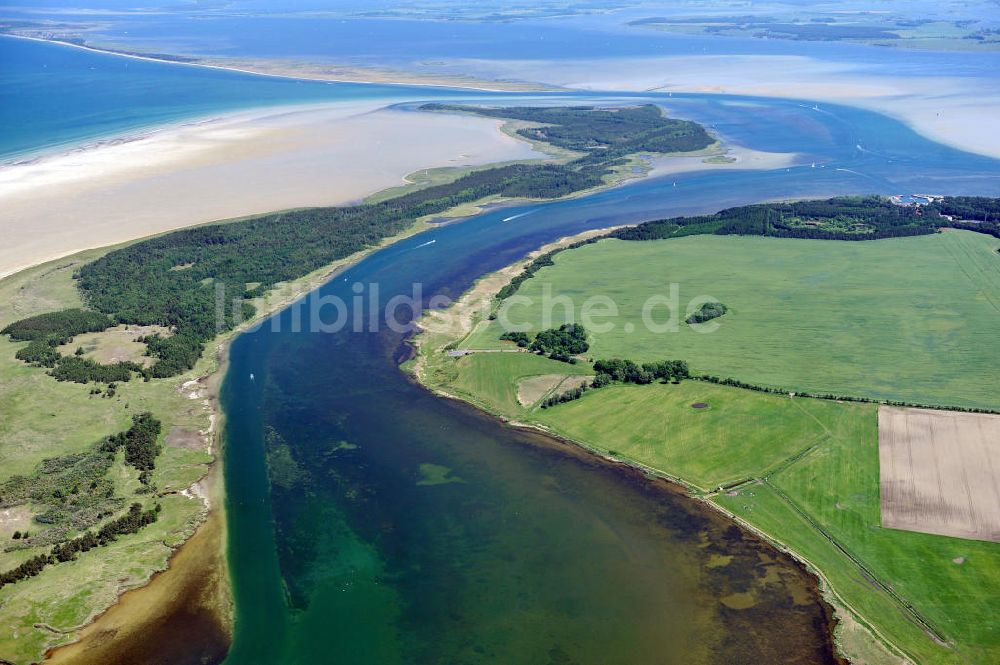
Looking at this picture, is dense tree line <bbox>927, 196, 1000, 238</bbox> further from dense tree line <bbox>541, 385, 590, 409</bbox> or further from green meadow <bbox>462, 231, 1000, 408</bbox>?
dense tree line <bbox>541, 385, 590, 409</bbox>

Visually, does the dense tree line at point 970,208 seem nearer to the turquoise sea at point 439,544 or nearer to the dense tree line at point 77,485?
the turquoise sea at point 439,544

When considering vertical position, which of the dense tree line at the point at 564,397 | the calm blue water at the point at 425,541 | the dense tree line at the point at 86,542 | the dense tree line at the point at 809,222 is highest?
the dense tree line at the point at 809,222

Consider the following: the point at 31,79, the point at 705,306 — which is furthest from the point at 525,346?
the point at 31,79

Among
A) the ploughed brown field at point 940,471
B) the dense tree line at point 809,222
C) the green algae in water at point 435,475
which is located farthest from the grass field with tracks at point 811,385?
the green algae in water at point 435,475

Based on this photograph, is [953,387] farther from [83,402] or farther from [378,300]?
[83,402]

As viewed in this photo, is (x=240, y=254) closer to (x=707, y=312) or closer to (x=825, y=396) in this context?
(x=707, y=312)
